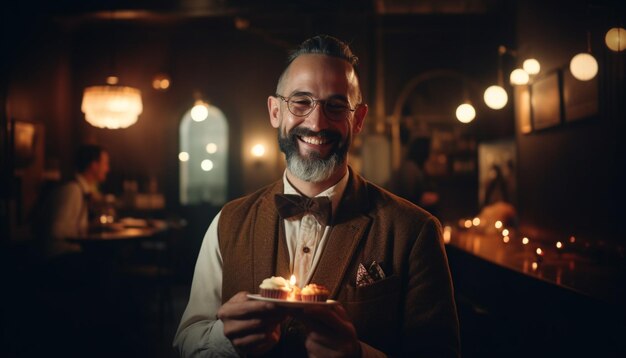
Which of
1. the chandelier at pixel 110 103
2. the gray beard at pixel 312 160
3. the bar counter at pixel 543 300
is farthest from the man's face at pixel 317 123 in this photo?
the chandelier at pixel 110 103

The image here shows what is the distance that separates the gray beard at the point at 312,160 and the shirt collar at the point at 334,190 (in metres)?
0.06

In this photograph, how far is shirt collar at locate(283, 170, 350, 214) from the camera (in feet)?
6.40

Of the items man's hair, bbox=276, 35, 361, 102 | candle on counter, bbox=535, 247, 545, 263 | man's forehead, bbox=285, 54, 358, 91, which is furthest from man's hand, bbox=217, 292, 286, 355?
candle on counter, bbox=535, 247, 545, 263

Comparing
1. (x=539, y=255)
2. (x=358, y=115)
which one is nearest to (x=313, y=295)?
(x=358, y=115)

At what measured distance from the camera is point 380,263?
181cm

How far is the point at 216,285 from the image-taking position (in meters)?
1.95

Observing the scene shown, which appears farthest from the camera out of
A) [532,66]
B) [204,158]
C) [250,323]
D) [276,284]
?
[204,158]

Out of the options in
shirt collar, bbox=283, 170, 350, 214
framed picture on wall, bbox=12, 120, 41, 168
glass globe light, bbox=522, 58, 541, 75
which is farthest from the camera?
framed picture on wall, bbox=12, 120, 41, 168

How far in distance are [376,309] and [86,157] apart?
17.2 feet

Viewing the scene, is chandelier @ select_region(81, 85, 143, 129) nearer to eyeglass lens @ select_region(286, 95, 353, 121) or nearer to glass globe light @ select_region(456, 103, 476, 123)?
glass globe light @ select_region(456, 103, 476, 123)

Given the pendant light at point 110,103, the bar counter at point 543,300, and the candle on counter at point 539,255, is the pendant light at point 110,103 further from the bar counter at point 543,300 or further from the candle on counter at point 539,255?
the candle on counter at point 539,255

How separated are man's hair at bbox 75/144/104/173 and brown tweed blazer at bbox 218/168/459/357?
474 cm

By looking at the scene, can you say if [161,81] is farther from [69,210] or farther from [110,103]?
[69,210]

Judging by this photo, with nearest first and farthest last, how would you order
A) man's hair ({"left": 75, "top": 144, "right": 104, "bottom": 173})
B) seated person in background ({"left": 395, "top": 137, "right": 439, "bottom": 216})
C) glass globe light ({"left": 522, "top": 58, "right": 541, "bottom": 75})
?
glass globe light ({"left": 522, "top": 58, "right": 541, "bottom": 75}) → man's hair ({"left": 75, "top": 144, "right": 104, "bottom": 173}) → seated person in background ({"left": 395, "top": 137, "right": 439, "bottom": 216})
